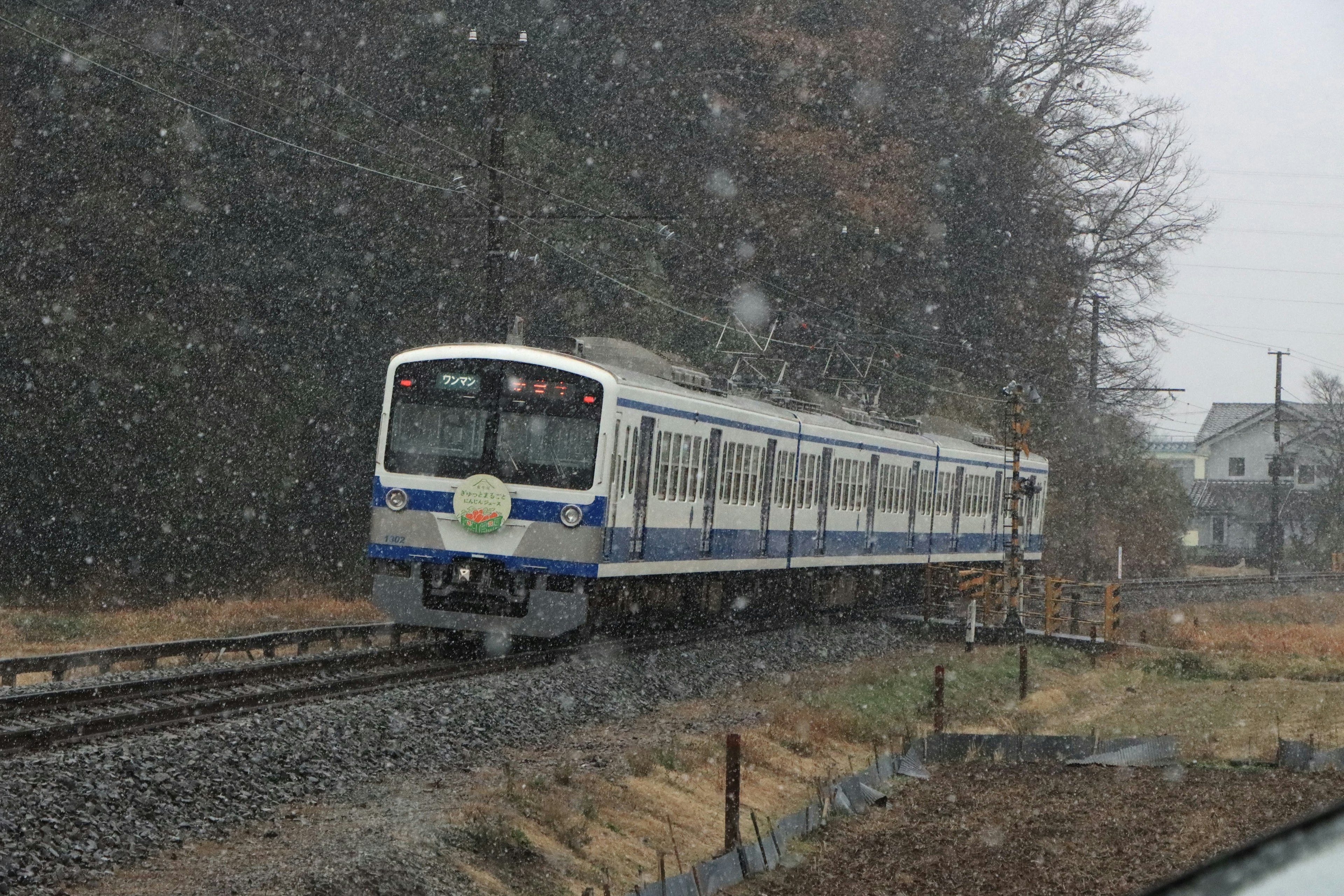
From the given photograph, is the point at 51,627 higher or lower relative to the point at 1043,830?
higher

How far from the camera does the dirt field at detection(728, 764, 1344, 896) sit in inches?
339

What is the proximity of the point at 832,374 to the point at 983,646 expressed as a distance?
47.1 feet

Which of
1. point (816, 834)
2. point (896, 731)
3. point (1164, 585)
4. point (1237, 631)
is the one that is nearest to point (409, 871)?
point (816, 834)

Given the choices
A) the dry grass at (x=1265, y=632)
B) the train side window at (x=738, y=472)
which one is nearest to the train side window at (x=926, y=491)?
the dry grass at (x=1265, y=632)

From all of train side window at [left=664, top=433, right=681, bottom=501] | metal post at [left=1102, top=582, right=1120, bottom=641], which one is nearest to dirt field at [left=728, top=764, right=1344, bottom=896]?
train side window at [left=664, top=433, right=681, bottom=501]

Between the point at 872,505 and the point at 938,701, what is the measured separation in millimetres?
11452

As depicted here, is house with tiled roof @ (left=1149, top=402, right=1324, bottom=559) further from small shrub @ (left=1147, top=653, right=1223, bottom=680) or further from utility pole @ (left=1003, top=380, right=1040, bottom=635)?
small shrub @ (left=1147, top=653, right=1223, bottom=680)

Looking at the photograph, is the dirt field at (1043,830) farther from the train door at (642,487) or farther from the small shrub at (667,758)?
the train door at (642,487)

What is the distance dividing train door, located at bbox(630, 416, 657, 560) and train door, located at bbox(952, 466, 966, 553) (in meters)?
13.7

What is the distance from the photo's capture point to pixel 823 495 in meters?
23.6

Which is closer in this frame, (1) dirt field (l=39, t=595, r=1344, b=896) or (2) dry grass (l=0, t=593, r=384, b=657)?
(1) dirt field (l=39, t=595, r=1344, b=896)

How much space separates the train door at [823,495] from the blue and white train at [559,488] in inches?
81.0

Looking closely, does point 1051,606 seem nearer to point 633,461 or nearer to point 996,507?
point 996,507

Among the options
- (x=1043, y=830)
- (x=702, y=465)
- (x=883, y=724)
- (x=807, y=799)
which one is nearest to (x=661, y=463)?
(x=702, y=465)
